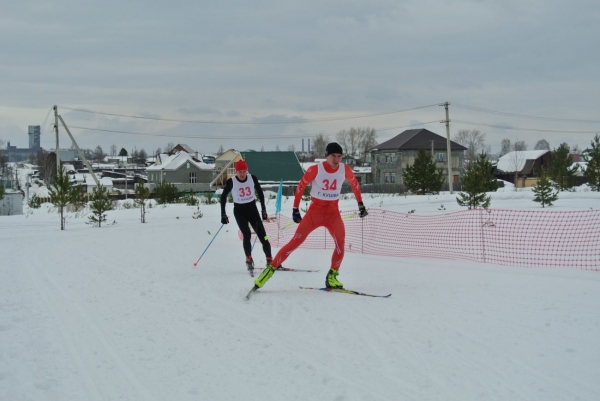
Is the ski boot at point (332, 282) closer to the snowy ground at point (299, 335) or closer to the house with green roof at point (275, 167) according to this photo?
the snowy ground at point (299, 335)

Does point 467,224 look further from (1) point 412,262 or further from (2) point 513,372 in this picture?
(2) point 513,372

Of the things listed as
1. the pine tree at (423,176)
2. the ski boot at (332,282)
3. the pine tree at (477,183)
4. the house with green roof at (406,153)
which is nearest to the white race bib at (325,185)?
the ski boot at (332,282)

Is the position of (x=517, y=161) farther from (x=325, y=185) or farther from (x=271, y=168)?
(x=325, y=185)

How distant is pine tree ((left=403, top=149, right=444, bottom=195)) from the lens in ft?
115

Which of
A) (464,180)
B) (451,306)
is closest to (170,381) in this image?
(451,306)

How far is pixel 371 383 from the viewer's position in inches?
162

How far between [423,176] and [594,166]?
9.91 meters

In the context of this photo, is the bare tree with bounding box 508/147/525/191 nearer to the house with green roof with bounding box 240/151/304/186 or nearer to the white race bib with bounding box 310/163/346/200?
the house with green roof with bounding box 240/151/304/186

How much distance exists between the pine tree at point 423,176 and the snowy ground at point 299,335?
1037 inches

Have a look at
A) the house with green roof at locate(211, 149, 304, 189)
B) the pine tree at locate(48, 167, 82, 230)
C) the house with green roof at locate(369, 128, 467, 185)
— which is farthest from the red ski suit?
the house with green roof at locate(369, 128, 467, 185)

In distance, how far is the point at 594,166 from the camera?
111 ft

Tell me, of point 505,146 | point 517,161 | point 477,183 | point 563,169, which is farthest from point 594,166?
point 505,146

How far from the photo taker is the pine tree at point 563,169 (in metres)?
37.0

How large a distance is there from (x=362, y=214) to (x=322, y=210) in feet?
2.06
